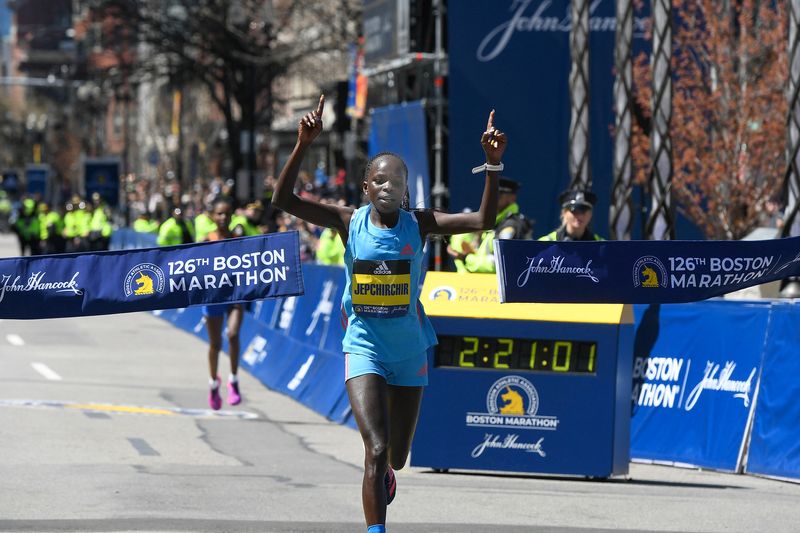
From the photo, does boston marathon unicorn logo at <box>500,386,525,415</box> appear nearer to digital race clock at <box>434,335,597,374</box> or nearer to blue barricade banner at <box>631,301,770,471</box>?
digital race clock at <box>434,335,597,374</box>

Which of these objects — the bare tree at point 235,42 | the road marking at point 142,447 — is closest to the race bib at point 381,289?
the road marking at point 142,447

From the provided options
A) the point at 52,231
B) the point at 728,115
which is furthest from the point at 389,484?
the point at 52,231

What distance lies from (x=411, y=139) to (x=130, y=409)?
368 inches

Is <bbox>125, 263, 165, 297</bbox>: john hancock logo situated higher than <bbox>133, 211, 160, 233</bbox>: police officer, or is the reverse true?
<bbox>125, 263, 165, 297</bbox>: john hancock logo

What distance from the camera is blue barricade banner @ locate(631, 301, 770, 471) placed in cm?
1193

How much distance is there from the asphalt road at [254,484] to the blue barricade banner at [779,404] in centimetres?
22

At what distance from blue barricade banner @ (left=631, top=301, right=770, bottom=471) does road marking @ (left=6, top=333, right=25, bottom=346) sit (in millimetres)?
11196

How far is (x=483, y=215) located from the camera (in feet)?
24.6

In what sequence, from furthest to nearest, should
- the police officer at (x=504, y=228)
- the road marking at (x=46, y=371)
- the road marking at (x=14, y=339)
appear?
the road marking at (x=14, y=339), the road marking at (x=46, y=371), the police officer at (x=504, y=228)

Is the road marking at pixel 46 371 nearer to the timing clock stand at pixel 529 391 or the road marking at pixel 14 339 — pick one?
the road marking at pixel 14 339

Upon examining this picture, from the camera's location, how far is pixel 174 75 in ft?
150

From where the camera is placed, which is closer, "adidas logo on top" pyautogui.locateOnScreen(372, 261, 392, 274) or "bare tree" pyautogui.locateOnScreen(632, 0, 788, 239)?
"adidas logo on top" pyautogui.locateOnScreen(372, 261, 392, 274)

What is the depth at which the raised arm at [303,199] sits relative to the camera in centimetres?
731

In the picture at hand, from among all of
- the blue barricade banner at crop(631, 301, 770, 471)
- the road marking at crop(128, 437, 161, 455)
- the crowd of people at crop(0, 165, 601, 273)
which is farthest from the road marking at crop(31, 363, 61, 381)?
the blue barricade banner at crop(631, 301, 770, 471)
